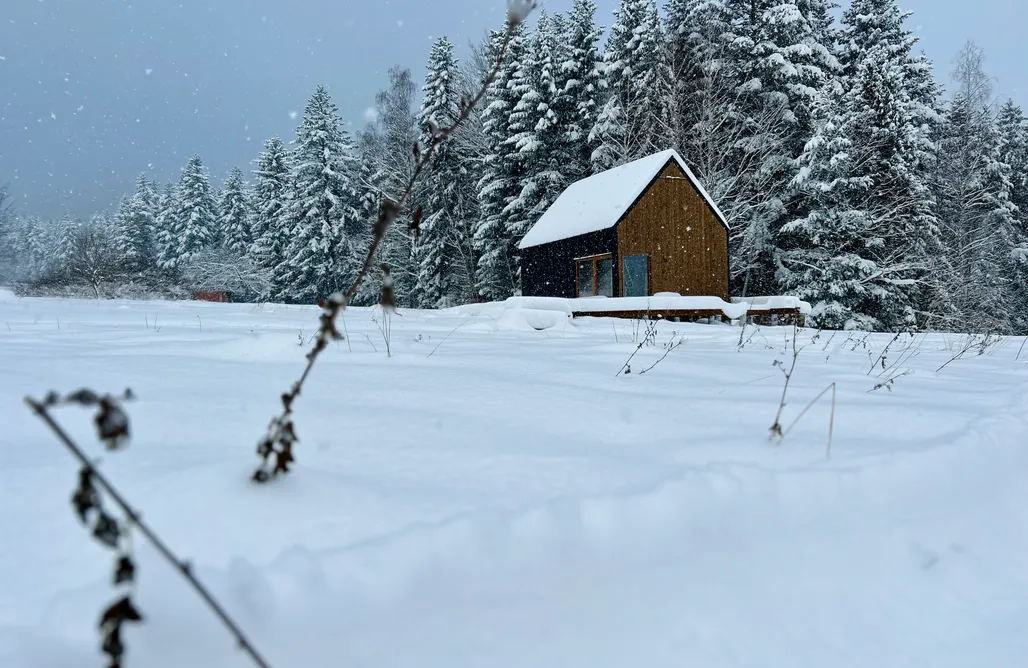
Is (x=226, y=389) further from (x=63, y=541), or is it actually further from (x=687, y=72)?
(x=687, y=72)

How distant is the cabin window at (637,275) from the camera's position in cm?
1714

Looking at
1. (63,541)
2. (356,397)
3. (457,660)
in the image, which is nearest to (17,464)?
(63,541)

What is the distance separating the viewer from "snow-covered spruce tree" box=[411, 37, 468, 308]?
27.0 m

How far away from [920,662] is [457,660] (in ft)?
3.01

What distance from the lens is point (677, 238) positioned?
57.8ft

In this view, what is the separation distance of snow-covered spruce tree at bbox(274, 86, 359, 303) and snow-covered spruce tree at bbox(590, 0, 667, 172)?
46.7 ft

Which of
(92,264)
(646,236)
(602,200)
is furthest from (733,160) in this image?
(92,264)

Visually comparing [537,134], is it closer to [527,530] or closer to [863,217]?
[863,217]

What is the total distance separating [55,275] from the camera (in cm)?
3092

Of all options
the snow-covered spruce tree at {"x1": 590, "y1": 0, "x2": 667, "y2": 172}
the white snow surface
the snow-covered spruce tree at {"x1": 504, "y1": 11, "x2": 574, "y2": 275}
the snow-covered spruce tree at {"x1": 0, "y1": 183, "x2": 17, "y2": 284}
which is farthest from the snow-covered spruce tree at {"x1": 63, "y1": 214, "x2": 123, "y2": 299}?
the white snow surface

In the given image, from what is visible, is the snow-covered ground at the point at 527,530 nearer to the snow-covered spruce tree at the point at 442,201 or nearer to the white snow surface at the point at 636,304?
the white snow surface at the point at 636,304

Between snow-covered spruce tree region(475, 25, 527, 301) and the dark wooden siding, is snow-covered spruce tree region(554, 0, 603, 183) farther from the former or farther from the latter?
the dark wooden siding

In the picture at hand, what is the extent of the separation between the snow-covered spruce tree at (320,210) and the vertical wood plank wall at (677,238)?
18.2 m

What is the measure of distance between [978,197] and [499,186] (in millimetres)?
20237
